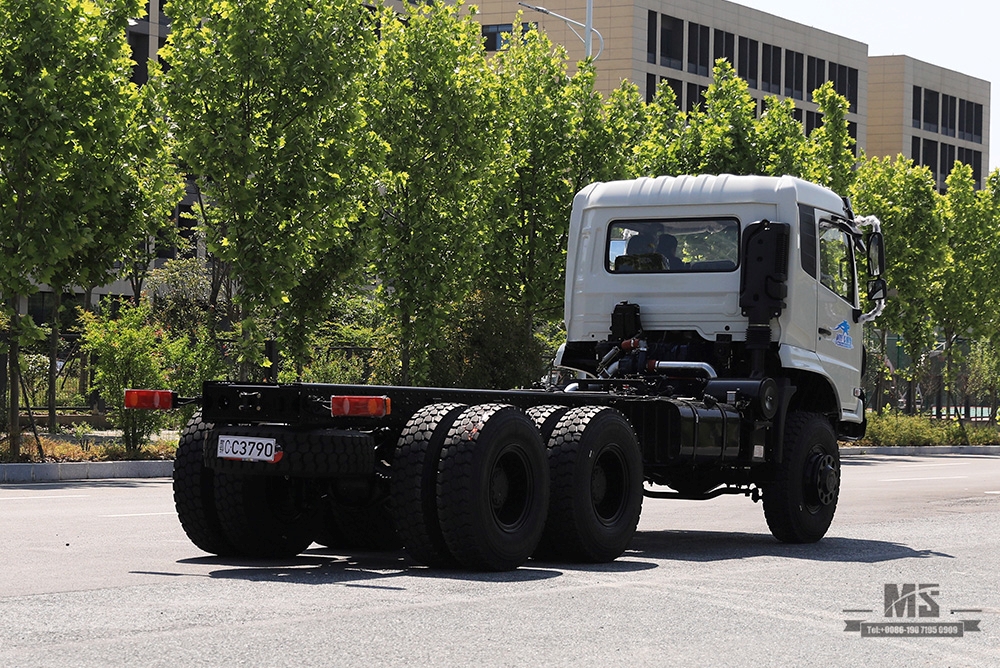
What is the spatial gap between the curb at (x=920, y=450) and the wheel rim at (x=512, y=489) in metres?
27.2

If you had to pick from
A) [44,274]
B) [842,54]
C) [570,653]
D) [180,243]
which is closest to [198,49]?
[44,274]

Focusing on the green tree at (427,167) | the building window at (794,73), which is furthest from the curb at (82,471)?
the building window at (794,73)

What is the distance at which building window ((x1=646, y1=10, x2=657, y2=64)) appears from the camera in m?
82.5

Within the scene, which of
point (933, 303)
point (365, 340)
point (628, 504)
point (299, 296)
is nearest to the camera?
point (628, 504)

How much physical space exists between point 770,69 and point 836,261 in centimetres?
7836

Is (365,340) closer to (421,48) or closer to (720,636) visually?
(421,48)

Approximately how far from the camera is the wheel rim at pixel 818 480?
43.9 ft

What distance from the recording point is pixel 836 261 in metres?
14.2

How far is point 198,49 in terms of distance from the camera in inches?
982

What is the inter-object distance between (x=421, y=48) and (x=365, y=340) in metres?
6.03

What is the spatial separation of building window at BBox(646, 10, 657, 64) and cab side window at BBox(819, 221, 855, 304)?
2730 inches

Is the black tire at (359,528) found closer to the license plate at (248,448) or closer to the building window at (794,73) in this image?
the license plate at (248,448)

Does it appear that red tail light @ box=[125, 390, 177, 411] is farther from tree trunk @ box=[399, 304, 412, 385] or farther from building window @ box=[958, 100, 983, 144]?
building window @ box=[958, 100, 983, 144]

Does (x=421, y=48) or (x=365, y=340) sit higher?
(x=421, y=48)
